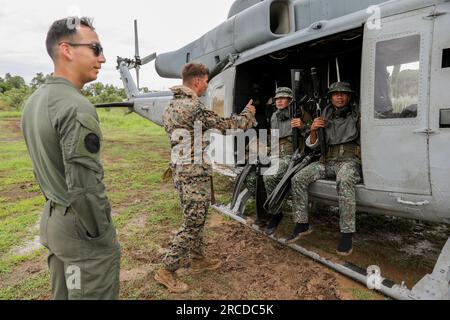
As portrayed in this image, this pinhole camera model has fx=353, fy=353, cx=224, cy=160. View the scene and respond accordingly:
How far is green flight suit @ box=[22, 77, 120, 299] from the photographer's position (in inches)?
60.2

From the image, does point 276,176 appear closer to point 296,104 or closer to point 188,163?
point 296,104

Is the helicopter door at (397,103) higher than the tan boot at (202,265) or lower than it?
higher

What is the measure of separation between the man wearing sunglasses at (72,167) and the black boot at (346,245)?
7.70ft

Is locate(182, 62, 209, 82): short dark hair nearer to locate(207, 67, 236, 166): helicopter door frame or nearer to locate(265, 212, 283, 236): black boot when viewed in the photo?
locate(265, 212, 283, 236): black boot

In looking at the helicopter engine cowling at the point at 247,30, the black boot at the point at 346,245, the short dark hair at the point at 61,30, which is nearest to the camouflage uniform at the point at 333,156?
the black boot at the point at 346,245

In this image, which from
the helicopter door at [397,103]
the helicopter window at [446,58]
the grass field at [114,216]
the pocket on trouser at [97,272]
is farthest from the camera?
the grass field at [114,216]

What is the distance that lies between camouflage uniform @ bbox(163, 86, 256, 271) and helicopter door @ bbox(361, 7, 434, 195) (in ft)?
4.35

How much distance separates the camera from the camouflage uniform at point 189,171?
9.56 feet

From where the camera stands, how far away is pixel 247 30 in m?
5.57

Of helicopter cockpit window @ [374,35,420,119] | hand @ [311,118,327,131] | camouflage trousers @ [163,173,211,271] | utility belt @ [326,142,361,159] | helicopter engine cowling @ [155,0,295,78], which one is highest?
helicopter engine cowling @ [155,0,295,78]

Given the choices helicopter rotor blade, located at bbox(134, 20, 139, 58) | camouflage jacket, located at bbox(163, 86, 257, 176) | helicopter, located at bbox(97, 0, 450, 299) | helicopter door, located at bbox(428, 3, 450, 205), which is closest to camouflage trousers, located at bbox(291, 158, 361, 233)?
helicopter, located at bbox(97, 0, 450, 299)

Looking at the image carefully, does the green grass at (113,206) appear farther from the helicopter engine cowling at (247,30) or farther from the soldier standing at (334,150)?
the helicopter engine cowling at (247,30)

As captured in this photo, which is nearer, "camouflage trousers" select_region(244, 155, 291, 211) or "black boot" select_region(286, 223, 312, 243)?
A: "black boot" select_region(286, 223, 312, 243)
